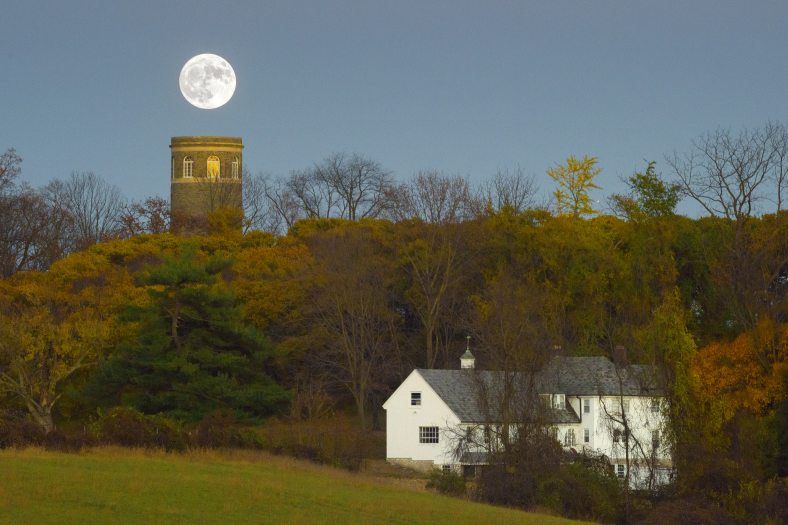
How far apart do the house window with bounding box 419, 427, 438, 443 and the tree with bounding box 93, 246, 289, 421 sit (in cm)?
618

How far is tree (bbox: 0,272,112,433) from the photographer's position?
6650 centimetres

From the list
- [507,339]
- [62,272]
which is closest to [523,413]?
[507,339]

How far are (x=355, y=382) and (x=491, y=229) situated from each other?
10.7m

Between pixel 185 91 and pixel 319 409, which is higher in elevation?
pixel 185 91

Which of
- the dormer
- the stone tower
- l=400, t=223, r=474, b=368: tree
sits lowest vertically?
the dormer

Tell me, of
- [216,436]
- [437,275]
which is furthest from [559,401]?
[216,436]

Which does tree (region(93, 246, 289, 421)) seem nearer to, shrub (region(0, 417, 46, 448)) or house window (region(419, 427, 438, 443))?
house window (region(419, 427, 438, 443))

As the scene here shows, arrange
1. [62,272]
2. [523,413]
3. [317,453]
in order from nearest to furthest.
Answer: [317,453], [523,413], [62,272]

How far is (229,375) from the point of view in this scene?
64.5m

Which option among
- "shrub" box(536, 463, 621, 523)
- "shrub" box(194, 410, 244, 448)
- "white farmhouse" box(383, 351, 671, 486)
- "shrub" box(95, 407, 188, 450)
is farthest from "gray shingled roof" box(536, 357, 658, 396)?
"shrub" box(95, 407, 188, 450)

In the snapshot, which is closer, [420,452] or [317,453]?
[317,453]

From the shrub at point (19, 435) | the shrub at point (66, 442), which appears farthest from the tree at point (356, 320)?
the shrub at point (66, 442)

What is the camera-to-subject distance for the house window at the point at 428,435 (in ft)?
211

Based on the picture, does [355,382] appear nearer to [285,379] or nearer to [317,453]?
[285,379]
